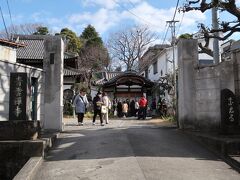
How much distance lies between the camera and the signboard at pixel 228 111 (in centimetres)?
1162

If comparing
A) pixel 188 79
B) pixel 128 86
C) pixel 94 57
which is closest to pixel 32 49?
pixel 128 86

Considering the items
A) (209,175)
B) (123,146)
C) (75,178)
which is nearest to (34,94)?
(123,146)

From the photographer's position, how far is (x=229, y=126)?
11.6 meters

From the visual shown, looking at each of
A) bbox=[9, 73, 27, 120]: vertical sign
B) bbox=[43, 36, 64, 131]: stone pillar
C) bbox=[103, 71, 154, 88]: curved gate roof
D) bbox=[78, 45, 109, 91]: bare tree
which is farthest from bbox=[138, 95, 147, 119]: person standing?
bbox=[78, 45, 109, 91]: bare tree

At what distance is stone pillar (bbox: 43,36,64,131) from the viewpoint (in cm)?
1444

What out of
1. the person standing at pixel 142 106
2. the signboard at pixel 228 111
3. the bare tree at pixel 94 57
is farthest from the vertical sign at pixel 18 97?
the bare tree at pixel 94 57

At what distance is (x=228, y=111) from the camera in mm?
11641

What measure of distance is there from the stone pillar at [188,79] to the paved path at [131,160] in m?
1.74

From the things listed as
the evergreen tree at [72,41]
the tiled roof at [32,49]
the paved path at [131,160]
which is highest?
the evergreen tree at [72,41]

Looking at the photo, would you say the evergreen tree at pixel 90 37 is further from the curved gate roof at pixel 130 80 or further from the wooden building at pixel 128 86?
the curved gate roof at pixel 130 80

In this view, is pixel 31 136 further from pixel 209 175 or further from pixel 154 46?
pixel 154 46

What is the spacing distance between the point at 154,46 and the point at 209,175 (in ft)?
156

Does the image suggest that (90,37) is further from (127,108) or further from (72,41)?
(127,108)

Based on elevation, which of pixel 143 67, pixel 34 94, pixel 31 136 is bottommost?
pixel 31 136
